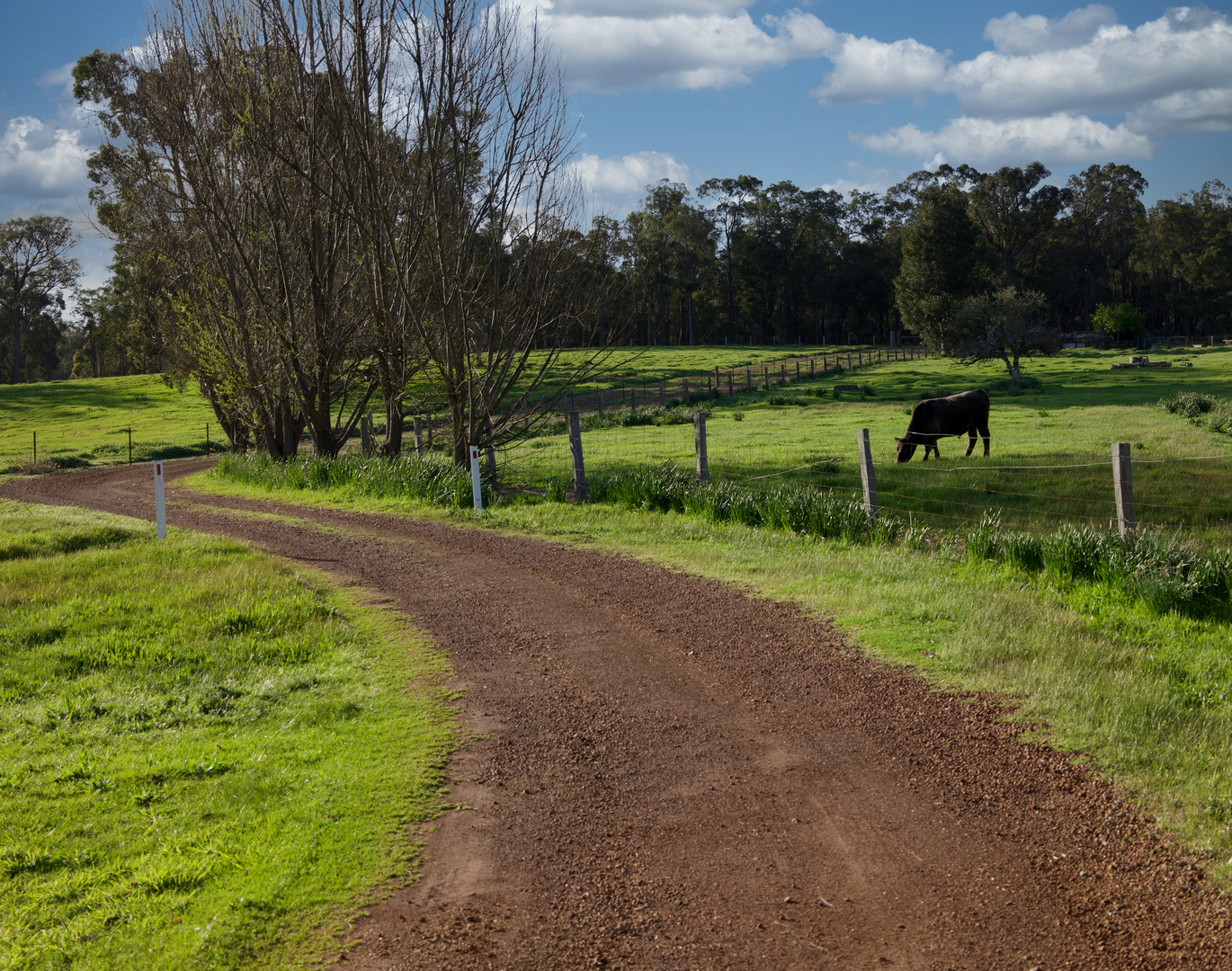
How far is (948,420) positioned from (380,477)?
44.9 ft

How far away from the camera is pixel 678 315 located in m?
104

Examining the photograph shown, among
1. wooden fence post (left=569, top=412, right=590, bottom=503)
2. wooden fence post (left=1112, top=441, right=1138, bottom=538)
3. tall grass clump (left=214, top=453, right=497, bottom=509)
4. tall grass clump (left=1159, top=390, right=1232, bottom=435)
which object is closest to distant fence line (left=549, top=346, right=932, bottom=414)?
tall grass clump (left=214, top=453, right=497, bottom=509)

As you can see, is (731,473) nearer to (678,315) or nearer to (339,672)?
(339,672)

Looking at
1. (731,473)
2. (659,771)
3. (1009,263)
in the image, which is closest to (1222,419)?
(731,473)

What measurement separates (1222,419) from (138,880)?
29627 millimetres

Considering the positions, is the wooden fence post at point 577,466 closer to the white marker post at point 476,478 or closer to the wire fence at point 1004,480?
the wire fence at point 1004,480

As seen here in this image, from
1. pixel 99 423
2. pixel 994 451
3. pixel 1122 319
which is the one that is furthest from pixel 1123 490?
pixel 1122 319

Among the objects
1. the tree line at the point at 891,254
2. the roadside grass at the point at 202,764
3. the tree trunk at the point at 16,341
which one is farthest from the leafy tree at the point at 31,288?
the roadside grass at the point at 202,764

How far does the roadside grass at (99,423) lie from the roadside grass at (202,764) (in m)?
28.1

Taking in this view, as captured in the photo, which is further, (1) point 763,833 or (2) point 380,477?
(2) point 380,477

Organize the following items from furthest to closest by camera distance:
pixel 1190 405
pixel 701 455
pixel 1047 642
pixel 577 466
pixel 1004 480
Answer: pixel 1190 405
pixel 1004 480
pixel 577 466
pixel 701 455
pixel 1047 642

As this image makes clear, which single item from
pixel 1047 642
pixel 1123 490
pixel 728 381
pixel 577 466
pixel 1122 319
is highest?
pixel 1122 319

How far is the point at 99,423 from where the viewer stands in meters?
49.3

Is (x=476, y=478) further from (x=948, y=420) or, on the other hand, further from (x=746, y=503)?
(x=948, y=420)
